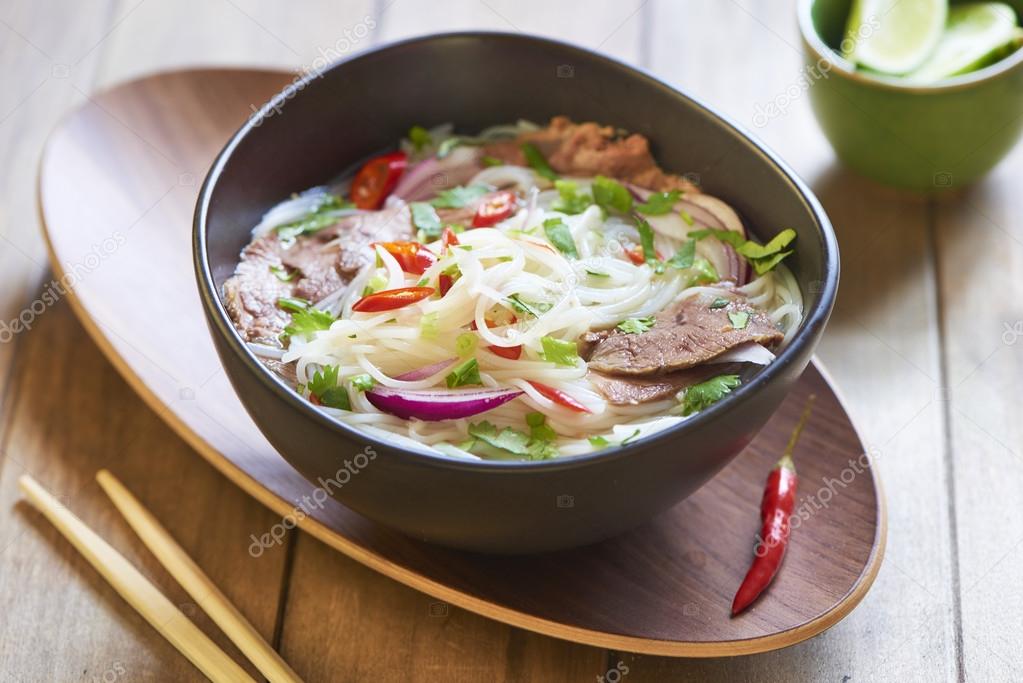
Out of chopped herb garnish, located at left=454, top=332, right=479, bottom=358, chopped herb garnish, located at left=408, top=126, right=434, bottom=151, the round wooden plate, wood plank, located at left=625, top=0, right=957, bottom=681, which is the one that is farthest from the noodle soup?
wood plank, located at left=625, top=0, right=957, bottom=681

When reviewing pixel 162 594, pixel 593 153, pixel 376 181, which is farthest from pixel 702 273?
pixel 162 594

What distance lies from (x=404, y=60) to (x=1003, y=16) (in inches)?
79.2

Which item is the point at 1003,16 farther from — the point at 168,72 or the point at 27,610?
the point at 27,610

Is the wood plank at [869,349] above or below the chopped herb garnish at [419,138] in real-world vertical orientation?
below

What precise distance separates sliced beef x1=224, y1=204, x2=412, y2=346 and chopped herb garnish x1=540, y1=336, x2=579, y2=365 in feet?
2.02

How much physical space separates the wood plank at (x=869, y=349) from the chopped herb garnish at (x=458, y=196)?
119cm

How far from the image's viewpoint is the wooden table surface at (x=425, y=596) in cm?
283

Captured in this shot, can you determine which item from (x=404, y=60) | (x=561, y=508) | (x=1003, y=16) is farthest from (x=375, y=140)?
(x=1003, y=16)

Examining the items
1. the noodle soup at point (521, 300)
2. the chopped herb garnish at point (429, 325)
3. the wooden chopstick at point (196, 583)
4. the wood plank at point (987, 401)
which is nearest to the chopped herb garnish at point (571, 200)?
the noodle soup at point (521, 300)

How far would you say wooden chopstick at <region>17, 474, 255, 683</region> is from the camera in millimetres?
2762

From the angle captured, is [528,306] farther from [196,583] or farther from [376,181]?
[196,583]

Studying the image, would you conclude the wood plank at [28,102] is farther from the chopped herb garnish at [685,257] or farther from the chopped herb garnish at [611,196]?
the chopped herb garnish at [685,257]

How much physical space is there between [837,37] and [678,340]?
5.77 ft

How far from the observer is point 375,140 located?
139 inches
